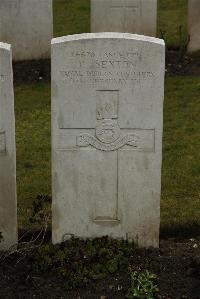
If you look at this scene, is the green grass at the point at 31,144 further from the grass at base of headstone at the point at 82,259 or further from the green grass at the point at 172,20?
the green grass at the point at 172,20

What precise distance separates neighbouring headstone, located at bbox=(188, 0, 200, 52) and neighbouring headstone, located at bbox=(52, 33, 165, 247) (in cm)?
620

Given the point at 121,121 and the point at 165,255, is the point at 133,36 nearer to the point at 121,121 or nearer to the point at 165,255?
the point at 121,121

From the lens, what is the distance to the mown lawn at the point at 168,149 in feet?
Answer: 21.7

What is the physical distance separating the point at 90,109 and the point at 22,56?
6105 millimetres

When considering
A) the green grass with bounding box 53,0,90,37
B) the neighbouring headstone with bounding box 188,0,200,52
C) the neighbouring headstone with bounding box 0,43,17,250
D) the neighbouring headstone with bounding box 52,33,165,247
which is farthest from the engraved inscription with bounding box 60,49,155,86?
the green grass with bounding box 53,0,90,37

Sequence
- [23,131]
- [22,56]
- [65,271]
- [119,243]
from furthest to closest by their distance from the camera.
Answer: [22,56]
[23,131]
[119,243]
[65,271]

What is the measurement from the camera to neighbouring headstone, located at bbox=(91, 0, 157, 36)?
11.1 meters

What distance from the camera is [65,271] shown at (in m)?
5.23

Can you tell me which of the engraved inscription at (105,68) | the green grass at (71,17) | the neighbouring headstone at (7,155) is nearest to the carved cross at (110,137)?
the engraved inscription at (105,68)

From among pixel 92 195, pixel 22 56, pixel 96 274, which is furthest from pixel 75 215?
pixel 22 56

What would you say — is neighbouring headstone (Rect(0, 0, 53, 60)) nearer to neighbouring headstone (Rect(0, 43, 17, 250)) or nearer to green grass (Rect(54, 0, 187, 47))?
green grass (Rect(54, 0, 187, 47))

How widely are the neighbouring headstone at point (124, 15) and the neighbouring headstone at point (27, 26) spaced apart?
74cm

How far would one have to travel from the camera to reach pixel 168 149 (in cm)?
800

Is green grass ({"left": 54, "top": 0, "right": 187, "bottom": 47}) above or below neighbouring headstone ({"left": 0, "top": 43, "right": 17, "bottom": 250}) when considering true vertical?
above
